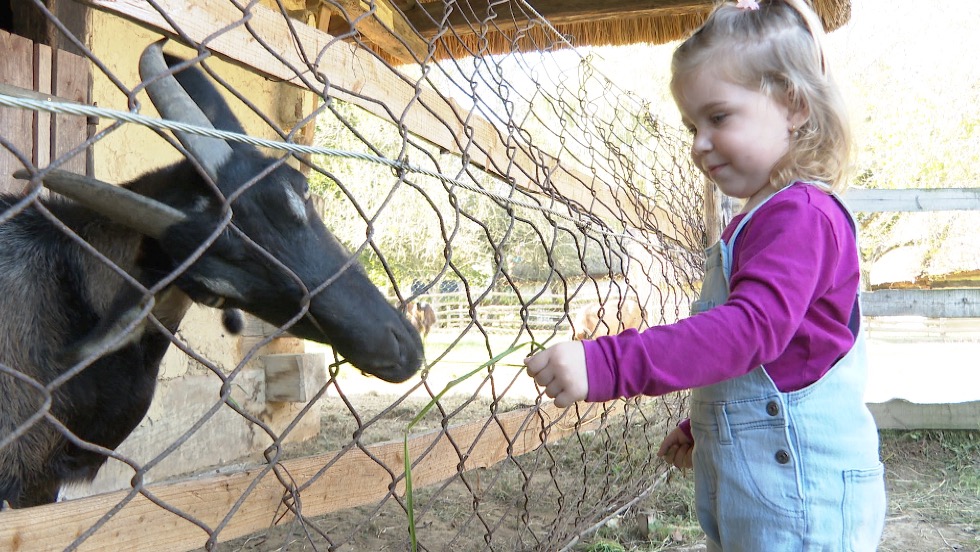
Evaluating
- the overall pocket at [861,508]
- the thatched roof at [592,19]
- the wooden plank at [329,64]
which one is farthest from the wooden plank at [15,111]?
the overall pocket at [861,508]

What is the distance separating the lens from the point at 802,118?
1605 millimetres

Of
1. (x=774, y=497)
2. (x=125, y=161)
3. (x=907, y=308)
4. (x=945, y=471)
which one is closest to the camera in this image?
(x=774, y=497)

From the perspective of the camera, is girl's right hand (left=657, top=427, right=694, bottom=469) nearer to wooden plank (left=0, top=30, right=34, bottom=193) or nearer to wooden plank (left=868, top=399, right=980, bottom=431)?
wooden plank (left=0, top=30, right=34, bottom=193)

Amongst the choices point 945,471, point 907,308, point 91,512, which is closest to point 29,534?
point 91,512

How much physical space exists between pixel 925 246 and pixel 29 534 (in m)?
22.8

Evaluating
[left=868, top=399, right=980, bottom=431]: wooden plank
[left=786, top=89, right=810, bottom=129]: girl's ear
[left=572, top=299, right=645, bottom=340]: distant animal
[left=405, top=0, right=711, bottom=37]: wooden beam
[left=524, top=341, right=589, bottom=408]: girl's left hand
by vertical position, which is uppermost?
[left=405, top=0, right=711, bottom=37]: wooden beam

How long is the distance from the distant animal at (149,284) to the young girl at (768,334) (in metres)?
0.90

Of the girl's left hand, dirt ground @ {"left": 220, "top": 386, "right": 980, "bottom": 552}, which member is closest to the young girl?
the girl's left hand

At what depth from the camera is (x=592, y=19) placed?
528 centimetres

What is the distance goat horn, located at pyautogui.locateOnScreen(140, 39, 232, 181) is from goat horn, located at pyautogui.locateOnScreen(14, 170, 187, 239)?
174mm

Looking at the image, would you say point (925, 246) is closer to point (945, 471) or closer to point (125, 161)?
point (945, 471)

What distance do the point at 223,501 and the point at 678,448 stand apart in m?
1.16

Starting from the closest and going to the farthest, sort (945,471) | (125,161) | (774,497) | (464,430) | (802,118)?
1. (774,497)
2. (802,118)
3. (464,430)
4. (125,161)
5. (945,471)

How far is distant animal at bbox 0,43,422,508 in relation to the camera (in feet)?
6.53
